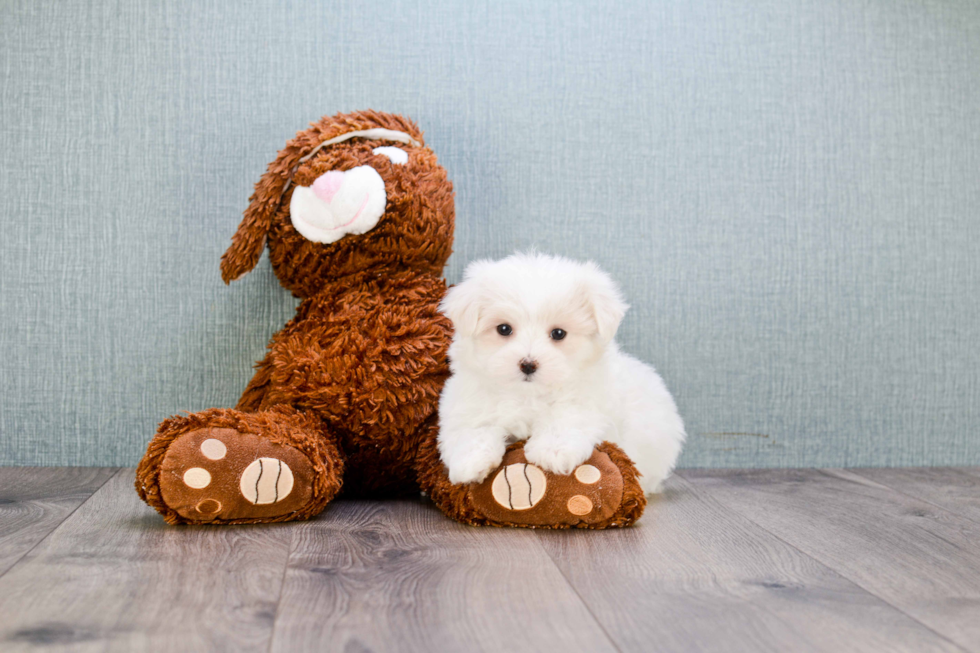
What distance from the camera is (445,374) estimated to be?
4.48 ft

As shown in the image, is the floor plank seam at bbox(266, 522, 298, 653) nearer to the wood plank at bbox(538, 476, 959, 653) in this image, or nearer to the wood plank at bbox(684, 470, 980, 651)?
the wood plank at bbox(538, 476, 959, 653)

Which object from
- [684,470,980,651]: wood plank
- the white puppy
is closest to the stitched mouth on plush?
the white puppy

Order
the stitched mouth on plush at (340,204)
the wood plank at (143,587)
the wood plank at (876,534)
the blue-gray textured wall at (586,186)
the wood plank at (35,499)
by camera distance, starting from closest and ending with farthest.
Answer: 1. the wood plank at (143,587)
2. the wood plank at (876,534)
3. the wood plank at (35,499)
4. the stitched mouth on plush at (340,204)
5. the blue-gray textured wall at (586,186)

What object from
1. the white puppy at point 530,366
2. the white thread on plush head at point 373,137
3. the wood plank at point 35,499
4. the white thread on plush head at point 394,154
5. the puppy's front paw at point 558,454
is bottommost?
the wood plank at point 35,499

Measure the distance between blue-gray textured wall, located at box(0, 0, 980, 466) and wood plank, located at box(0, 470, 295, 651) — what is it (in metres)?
0.54

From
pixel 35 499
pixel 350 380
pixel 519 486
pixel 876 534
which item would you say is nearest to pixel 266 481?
pixel 350 380

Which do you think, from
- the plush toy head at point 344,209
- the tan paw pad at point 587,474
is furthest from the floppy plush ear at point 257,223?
the tan paw pad at point 587,474

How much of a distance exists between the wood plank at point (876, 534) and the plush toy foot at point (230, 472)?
72 cm

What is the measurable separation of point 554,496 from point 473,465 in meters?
0.12

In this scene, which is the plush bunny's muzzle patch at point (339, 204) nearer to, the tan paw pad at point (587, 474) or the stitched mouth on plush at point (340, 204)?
the stitched mouth on plush at point (340, 204)

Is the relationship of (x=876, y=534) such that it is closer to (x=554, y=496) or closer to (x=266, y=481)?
(x=554, y=496)

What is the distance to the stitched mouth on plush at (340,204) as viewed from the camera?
1348mm

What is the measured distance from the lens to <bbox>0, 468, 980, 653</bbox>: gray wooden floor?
2.50ft

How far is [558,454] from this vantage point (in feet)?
3.69
